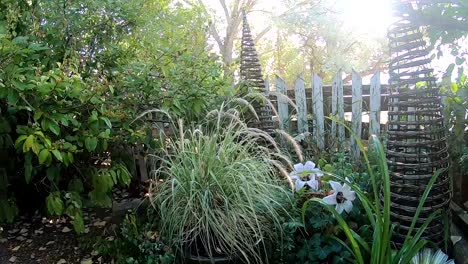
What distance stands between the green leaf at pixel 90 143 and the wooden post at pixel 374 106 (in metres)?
2.03

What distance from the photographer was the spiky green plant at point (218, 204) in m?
1.79

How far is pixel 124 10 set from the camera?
2.65 metres

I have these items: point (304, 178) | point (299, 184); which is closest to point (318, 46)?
point (304, 178)

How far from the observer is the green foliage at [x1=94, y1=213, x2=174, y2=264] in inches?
81.0

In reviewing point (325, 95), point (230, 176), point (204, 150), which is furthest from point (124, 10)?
point (325, 95)

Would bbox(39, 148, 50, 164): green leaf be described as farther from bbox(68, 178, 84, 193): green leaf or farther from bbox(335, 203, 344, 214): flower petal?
bbox(335, 203, 344, 214): flower petal

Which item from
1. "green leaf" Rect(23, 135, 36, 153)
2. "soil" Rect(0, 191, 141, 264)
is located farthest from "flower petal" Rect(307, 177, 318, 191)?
"green leaf" Rect(23, 135, 36, 153)

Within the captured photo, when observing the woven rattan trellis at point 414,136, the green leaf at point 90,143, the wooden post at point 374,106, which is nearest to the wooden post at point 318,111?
the wooden post at point 374,106

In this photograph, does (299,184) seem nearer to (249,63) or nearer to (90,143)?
(90,143)

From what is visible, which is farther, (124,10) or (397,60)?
(124,10)

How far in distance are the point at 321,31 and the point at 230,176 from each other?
284 inches

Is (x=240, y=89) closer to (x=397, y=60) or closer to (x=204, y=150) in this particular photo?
(x=204, y=150)

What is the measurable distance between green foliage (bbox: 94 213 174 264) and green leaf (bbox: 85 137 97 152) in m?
0.58

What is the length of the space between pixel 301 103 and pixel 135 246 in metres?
1.73
